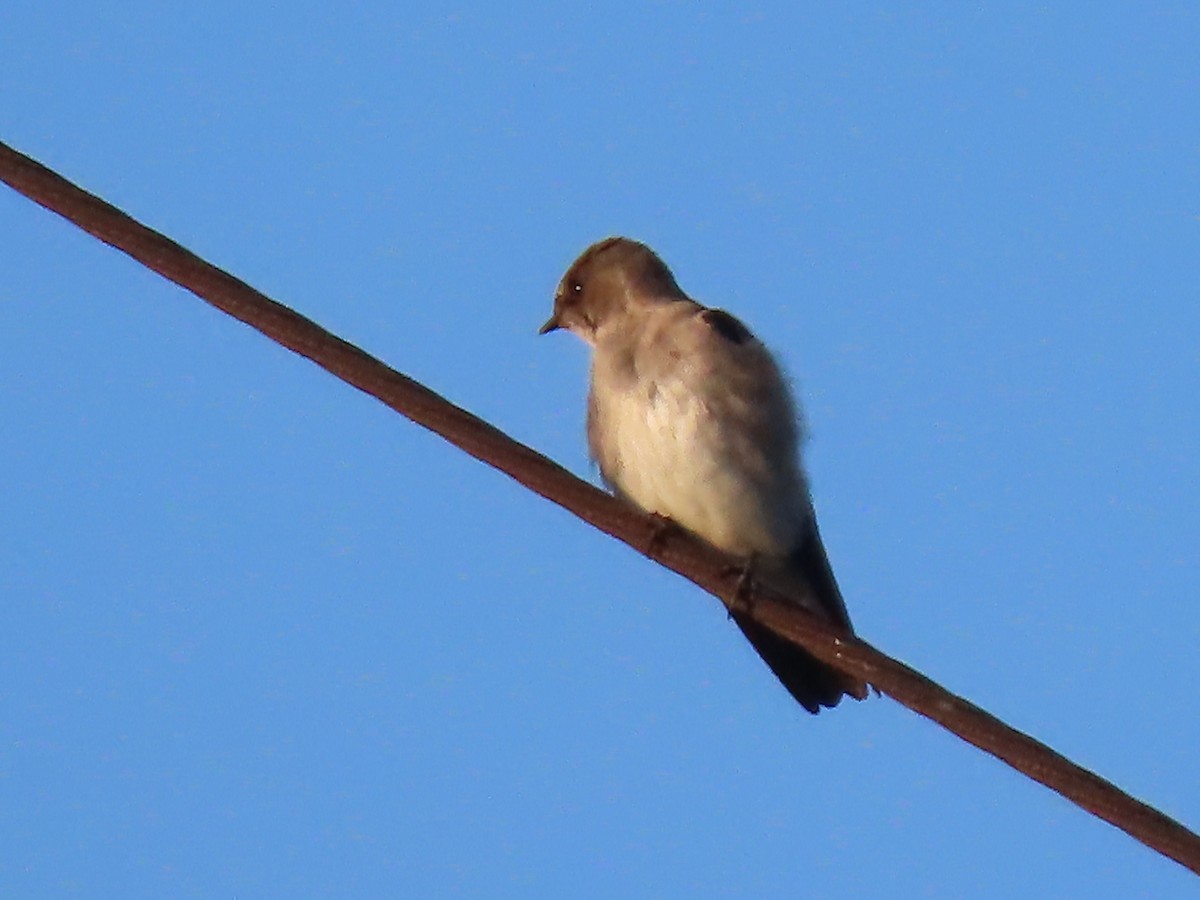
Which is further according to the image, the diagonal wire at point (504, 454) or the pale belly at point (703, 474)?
the pale belly at point (703, 474)

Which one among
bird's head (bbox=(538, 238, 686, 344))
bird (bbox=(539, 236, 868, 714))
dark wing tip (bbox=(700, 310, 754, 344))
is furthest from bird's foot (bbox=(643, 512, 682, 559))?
bird's head (bbox=(538, 238, 686, 344))

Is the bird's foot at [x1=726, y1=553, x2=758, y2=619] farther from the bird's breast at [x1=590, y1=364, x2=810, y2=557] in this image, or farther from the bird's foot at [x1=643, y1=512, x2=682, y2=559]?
the bird's breast at [x1=590, y1=364, x2=810, y2=557]

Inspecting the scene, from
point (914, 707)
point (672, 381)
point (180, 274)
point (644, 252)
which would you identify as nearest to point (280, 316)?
point (180, 274)

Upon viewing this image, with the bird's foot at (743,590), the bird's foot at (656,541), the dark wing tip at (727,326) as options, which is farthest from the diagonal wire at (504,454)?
the dark wing tip at (727,326)

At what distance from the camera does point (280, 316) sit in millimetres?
3977

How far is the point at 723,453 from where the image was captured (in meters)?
6.49

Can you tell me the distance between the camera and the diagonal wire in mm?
3844

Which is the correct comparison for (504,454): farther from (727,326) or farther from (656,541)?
(727,326)

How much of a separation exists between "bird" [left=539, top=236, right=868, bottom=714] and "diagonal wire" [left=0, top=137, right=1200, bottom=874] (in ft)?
6.42

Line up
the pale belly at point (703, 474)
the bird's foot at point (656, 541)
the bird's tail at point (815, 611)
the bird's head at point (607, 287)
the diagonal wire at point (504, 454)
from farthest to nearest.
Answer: the bird's head at point (607, 287), the bird's tail at point (815, 611), the pale belly at point (703, 474), the bird's foot at point (656, 541), the diagonal wire at point (504, 454)

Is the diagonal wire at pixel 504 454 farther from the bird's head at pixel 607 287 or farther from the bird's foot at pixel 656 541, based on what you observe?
the bird's head at pixel 607 287

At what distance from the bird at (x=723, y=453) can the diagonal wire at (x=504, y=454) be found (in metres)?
1.96

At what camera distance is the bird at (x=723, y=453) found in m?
6.49

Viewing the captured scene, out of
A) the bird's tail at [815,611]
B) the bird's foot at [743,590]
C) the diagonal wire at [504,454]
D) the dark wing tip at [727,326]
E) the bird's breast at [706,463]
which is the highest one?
the dark wing tip at [727,326]
